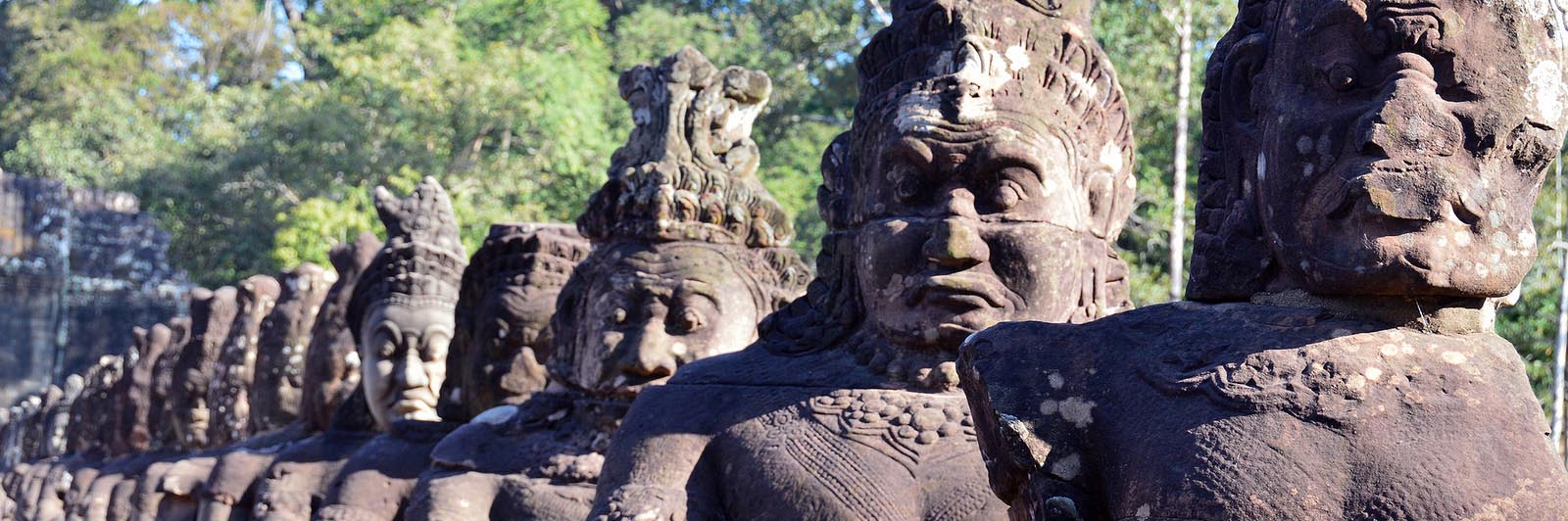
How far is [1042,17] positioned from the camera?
5020 mm

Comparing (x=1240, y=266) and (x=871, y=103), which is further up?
(x=871, y=103)

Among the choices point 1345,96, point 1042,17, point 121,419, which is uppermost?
point 1042,17

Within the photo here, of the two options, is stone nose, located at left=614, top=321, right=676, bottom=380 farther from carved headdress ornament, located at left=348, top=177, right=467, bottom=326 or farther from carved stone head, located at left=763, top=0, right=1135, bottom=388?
carved headdress ornament, located at left=348, top=177, right=467, bottom=326

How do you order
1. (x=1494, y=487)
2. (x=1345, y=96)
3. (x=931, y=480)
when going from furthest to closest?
(x=931, y=480) < (x=1345, y=96) < (x=1494, y=487)

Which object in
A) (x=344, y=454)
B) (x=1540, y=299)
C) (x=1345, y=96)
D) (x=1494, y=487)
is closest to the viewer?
(x=1494, y=487)

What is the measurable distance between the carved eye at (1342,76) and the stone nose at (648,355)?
3704 mm

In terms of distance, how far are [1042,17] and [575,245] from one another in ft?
12.9

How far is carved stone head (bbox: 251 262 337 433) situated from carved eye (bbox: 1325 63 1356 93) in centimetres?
1006

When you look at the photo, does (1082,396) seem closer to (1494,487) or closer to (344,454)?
(1494,487)

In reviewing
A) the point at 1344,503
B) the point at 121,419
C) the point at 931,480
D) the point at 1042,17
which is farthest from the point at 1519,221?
the point at 121,419

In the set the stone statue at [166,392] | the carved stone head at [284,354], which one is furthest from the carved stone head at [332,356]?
the stone statue at [166,392]

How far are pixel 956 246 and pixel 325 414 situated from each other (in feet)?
23.4

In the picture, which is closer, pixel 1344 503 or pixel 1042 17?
pixel 1344 503

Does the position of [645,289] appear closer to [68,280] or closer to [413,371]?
[413,371]
